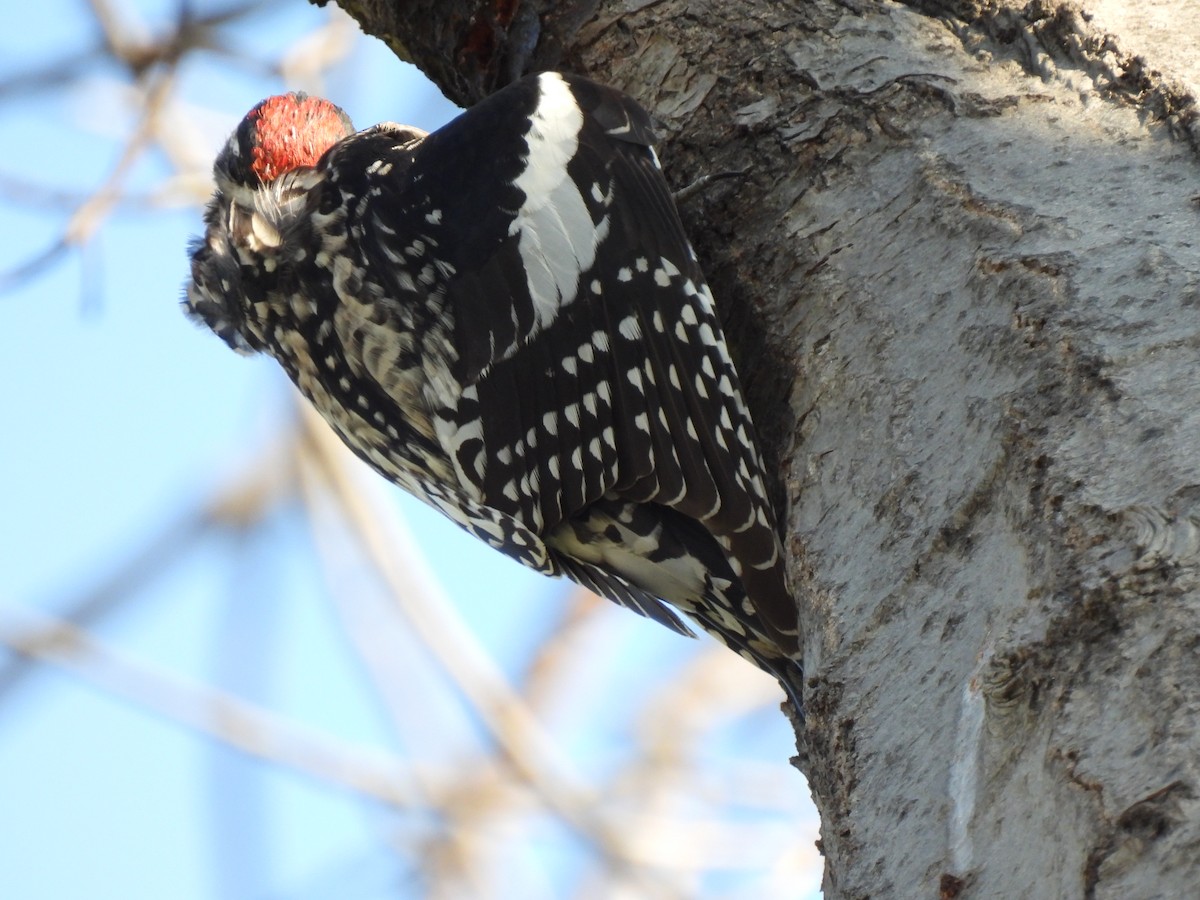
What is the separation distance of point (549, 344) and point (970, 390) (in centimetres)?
A: 105

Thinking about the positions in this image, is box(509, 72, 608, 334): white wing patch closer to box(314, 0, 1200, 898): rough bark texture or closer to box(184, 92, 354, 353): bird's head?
box(314, 0, 1200, 898): rough bark texture

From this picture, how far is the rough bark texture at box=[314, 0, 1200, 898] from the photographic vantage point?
1230 millimetres

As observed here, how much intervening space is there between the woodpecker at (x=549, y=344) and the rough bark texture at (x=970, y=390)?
116 mm

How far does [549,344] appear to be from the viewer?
2582mm

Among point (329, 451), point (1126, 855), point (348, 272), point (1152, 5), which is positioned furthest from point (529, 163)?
point (329, 451)

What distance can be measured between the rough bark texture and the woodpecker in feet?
0.38

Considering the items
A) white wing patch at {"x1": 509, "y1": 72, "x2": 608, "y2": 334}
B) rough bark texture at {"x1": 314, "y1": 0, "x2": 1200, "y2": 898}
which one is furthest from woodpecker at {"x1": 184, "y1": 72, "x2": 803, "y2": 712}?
rough bark texture at {"x1": 314, "y1": 0, "x2": 1200, "y2": 898}

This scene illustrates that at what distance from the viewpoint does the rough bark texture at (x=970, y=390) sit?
123 cm

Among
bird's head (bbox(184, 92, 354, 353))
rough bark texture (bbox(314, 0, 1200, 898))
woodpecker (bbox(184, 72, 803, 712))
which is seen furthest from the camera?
bird's head (bbox(184, 92, 354, 353))

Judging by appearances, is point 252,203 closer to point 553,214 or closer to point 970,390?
point 553,214

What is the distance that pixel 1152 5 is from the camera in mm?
2168

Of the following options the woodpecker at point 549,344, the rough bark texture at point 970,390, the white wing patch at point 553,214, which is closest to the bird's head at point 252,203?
the woodpecker at point 549,344

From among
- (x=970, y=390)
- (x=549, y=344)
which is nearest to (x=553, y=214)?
(x=549, y=344)

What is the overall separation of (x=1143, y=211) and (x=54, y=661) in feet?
13.2
